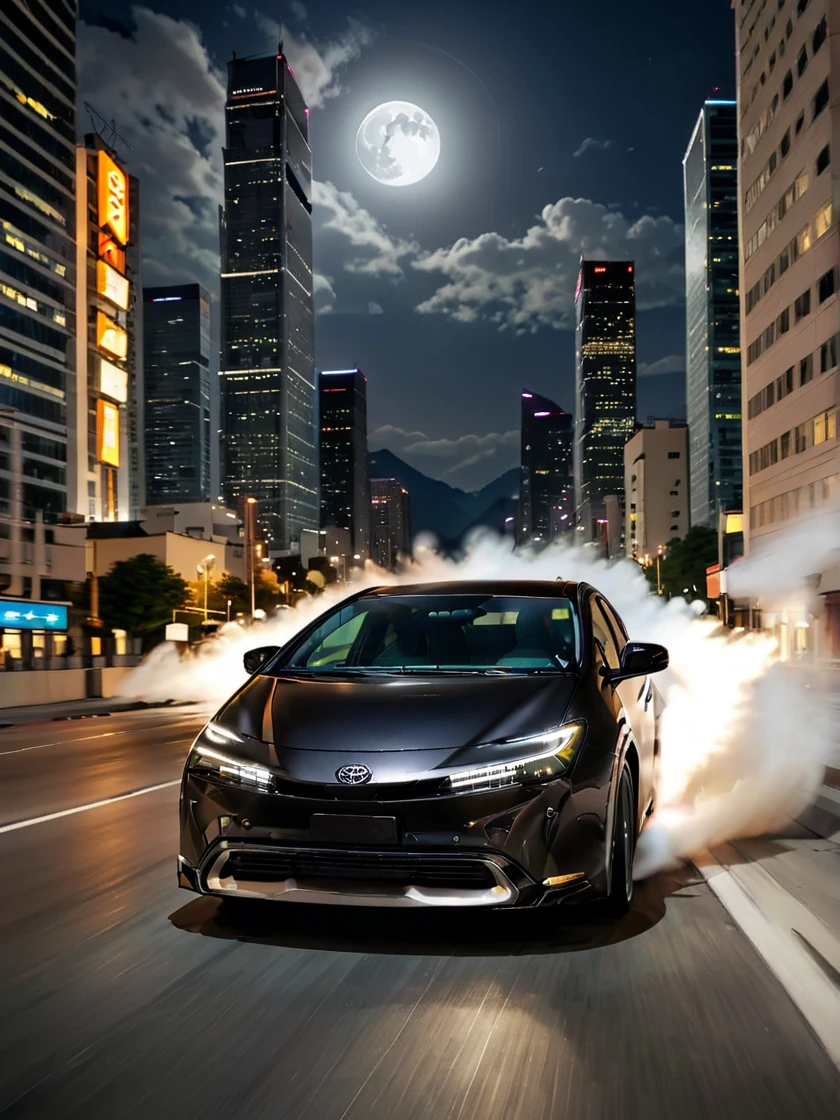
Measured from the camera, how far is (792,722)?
1263cm

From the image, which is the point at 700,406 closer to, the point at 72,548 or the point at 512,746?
the point at 72,548

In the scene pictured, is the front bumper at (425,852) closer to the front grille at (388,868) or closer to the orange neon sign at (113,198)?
the front grille at (388,868)

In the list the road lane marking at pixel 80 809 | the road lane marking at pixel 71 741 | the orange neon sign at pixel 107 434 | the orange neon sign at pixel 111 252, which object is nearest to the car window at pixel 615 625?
the road lane marking at pixel 80 809

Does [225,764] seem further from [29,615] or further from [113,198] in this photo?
[113,198]

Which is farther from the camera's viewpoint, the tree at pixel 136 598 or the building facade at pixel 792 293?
the tree at pixel 136 598

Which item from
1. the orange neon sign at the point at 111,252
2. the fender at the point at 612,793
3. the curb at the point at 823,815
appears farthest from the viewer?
the orange neon sign at the point at 111,252

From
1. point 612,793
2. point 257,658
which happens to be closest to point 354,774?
point 612,793

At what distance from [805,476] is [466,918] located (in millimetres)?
56910

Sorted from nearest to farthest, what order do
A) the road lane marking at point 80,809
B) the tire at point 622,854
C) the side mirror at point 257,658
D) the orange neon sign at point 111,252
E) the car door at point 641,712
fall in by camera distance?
1. the tire at point 622,854
2. the car door at point 641,712
3. the side mirror at point 257,658
4. the road lane marking at point 80,809
5. the orange neon sign at point 111,252

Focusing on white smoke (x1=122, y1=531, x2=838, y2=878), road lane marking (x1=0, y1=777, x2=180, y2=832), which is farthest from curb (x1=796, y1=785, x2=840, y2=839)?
road lane marking (x1=0, y1=777, x2=180, y2=832)

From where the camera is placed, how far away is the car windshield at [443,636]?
18.2ft

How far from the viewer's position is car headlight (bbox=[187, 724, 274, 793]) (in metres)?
4.38

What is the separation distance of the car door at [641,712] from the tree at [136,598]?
6830 cm

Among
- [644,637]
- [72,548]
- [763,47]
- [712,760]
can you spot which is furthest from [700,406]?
[712,760]
